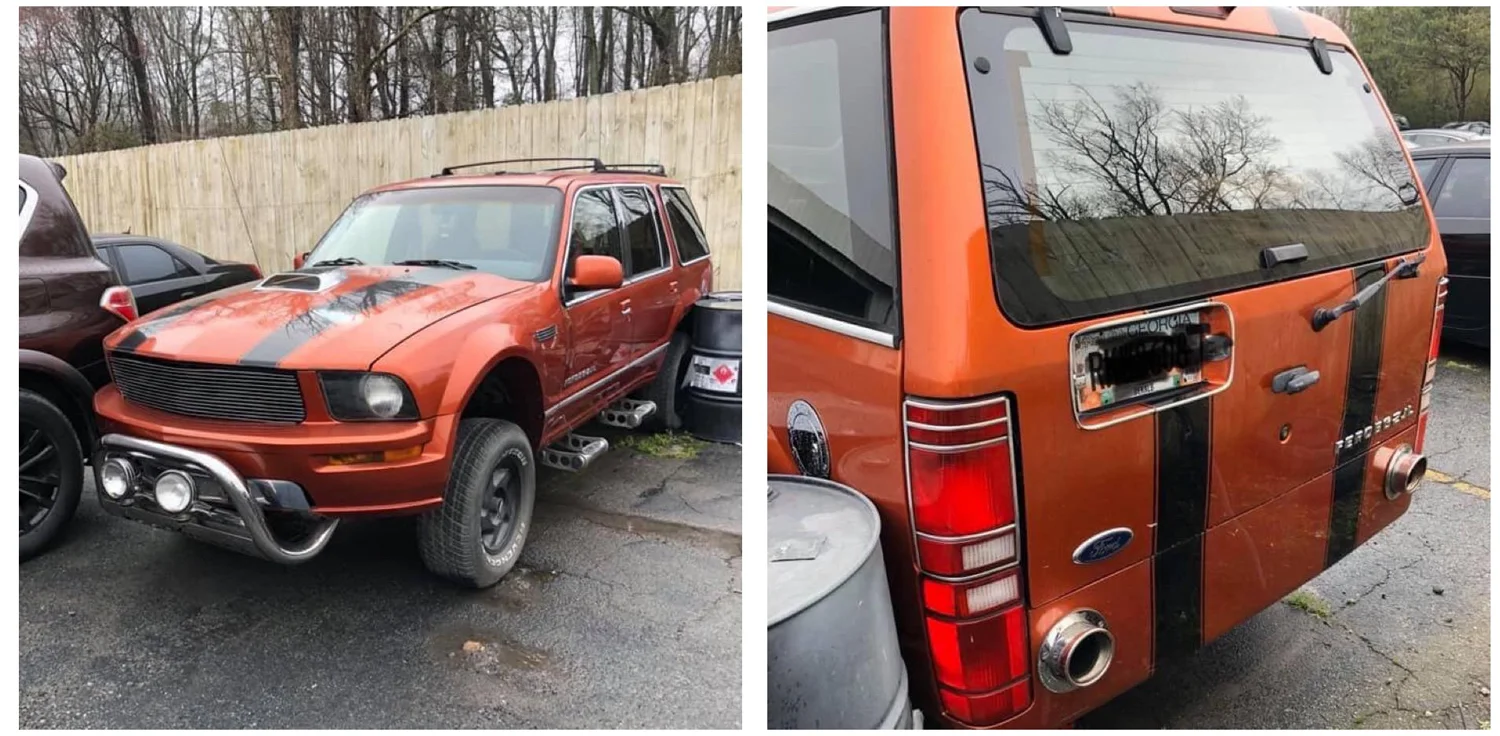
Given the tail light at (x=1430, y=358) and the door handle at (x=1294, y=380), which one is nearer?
the door handle at (x=1294, y=380)

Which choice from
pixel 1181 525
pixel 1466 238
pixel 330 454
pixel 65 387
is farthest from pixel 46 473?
pixel 1466 238

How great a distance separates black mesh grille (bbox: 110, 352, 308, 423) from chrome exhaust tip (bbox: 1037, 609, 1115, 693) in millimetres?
1989

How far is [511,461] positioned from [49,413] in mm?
1558

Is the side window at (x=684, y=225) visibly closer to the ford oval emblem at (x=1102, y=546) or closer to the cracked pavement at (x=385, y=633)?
the cracked pavement at (x=385, y=633)

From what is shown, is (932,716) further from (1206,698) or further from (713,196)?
(713,196)

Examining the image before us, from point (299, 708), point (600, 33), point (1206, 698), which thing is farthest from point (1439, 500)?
point (299, 708)

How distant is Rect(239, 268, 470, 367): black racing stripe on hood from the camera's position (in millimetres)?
2445

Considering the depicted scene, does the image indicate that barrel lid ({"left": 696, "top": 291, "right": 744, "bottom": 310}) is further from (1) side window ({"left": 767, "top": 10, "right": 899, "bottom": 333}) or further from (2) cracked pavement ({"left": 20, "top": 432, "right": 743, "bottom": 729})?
(1) side window ({"left": 767, "top": 10, "right": 899, "bottom": 333})

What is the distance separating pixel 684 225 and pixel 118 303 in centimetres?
245

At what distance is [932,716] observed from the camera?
64.4 inches

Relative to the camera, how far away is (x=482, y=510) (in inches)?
114

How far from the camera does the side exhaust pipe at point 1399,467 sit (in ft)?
7.45

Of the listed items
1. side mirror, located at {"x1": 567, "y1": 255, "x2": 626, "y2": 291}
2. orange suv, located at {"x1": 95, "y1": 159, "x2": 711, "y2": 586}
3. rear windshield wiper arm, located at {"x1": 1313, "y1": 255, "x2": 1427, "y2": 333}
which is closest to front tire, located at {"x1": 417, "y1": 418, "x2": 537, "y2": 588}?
orange suv, located at {"x1": 95, "y1": 159, "x2": 711, "y2": 586}

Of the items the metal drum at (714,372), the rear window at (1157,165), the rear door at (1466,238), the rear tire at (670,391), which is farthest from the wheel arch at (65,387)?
the rear door at (1466,238)
